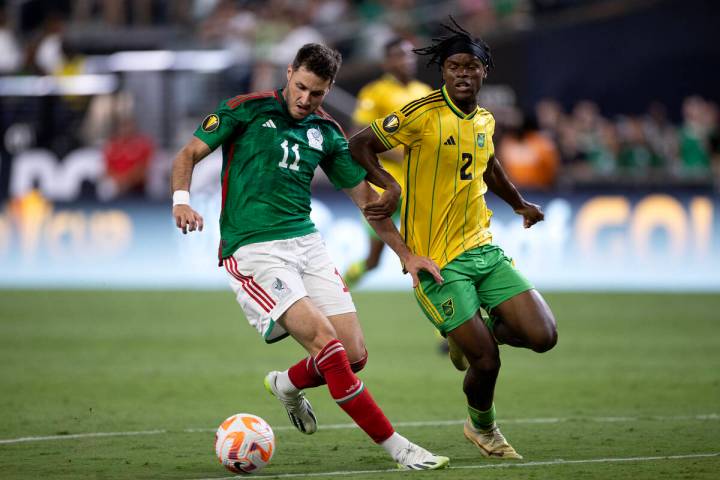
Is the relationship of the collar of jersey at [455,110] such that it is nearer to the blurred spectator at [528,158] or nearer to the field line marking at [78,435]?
the field line marking at [78,435]

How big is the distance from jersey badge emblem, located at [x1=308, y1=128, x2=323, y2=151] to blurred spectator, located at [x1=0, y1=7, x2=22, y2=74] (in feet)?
56.3

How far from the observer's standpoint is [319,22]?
2539 centimetres

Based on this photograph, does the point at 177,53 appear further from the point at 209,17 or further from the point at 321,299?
the point at 321,299

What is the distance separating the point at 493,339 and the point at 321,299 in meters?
1.06

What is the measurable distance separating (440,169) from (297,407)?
1711 mm

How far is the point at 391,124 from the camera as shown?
7.51 meters

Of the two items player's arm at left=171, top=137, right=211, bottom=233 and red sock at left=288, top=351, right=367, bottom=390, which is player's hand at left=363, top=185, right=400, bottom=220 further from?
player's arm at left=171, top=137, right=211, bottom=233

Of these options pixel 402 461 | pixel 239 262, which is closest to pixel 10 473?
pixel 239 262

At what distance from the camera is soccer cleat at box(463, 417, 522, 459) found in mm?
7449

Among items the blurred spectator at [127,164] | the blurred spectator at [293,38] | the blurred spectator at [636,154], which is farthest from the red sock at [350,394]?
the blurred spectator at [293,38]

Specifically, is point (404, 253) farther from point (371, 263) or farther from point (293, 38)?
point (293, 38)

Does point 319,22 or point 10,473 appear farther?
point 319,22

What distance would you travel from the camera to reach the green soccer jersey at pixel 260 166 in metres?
7.27

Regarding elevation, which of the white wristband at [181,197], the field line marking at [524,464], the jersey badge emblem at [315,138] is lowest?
the field line marking at [524,464]
